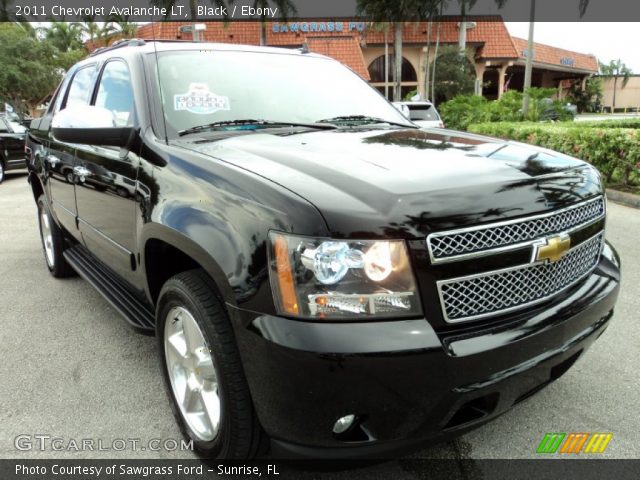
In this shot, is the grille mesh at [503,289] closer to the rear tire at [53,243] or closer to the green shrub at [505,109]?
the rear tire at [53,243]

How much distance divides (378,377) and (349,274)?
1.09ft

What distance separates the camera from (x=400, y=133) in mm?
2951

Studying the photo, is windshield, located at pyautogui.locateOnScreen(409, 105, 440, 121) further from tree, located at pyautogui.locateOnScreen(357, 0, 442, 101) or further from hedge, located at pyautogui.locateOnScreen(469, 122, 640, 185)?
tree, located at pyautogui.locateOnScreen(357, 0, 442, 101)

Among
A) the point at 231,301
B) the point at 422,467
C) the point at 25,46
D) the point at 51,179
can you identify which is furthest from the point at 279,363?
the point at 25,46

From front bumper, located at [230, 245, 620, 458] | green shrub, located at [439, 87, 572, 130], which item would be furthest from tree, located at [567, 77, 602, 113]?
front bumper, located at [230, 245, 620, 458]

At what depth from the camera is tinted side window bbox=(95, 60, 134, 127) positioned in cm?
296

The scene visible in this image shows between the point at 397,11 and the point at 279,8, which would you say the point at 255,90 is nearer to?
the point at 279,8

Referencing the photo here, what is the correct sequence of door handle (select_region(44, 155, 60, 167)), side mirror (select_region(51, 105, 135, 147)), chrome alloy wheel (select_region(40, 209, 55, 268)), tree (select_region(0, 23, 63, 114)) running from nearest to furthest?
side mirror (select_region(51, 105, 135, 147))
door handle (select_region(44, 155, 60, 167))
chrome alloy wheel (select_region(40, 209, 55, 268))
tree (select_region(0, 23, 63, 114))

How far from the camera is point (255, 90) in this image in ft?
10.2

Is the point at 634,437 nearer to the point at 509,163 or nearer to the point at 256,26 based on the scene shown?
the point at 509,163

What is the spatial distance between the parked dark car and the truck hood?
1184 cm

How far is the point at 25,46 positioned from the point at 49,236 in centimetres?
2883

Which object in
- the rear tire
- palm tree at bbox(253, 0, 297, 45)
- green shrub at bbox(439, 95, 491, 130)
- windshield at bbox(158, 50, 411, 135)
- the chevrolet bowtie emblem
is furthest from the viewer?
palm tree at bbox(253, 0, 297, 45)

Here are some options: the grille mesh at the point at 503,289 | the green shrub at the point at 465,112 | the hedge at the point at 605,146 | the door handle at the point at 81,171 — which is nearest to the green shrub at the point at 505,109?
the green shrub at the point at 465,112
